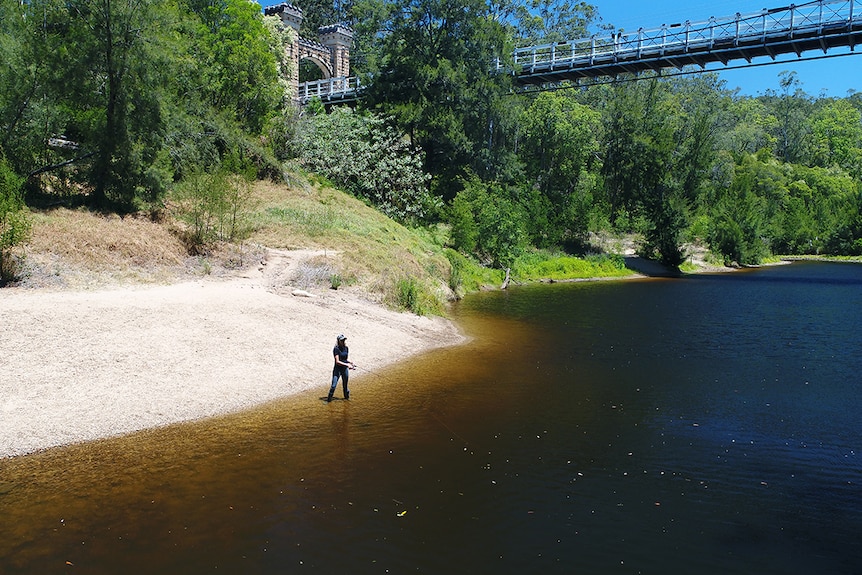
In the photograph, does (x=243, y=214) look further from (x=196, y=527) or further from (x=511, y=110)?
(x=511, y=110)

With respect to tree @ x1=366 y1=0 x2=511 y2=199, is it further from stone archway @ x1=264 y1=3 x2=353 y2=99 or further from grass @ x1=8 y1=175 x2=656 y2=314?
stone archway @ x1=264 y1=3 x2=353 y2=99

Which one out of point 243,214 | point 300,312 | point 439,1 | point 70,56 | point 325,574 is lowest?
point 325,574

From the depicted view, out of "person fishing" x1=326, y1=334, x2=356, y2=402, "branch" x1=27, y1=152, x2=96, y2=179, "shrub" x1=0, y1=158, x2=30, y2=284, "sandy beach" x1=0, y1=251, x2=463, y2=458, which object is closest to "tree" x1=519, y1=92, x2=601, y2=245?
"sandy beach" x1=0, y1=251, x2=463, y2=458

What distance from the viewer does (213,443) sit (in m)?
14.0

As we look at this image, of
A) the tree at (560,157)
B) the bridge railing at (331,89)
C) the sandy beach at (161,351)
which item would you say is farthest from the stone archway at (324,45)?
the sandy beach at (161,351)

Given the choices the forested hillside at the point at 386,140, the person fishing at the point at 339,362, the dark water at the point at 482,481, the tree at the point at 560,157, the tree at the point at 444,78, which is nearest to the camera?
the dark water at the point at 482,481

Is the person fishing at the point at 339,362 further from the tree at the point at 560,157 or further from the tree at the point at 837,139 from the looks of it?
the tree at the point at 837,139

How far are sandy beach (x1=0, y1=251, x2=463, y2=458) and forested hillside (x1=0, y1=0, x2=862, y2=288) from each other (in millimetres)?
4496

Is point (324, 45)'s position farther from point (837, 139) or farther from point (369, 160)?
point (837, 139)

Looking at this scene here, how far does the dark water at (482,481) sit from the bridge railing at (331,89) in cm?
4518

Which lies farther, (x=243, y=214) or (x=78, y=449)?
(x=243, y=214)

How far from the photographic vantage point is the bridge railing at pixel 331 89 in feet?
202

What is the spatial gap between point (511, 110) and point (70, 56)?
1427 inches

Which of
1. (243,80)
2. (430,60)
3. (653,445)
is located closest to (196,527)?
(653,445)
